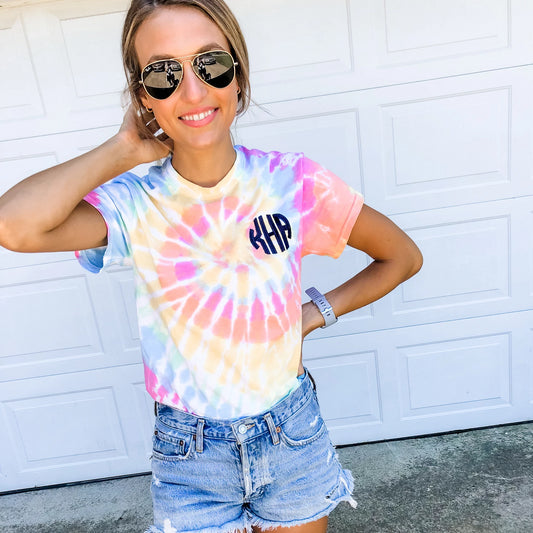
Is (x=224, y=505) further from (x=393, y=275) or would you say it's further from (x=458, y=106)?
(x=458, y=106)

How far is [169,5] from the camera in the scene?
1158 mm

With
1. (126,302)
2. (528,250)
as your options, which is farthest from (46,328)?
(528,250)

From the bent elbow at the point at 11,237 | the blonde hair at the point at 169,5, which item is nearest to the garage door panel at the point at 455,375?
the blonde hair at the point at 169,5

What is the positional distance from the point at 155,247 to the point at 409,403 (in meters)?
2.15

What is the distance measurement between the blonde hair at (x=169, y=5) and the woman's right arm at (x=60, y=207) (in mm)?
169

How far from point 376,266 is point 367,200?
1032 millimetres

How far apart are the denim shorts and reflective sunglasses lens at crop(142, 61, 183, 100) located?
726 millimetres

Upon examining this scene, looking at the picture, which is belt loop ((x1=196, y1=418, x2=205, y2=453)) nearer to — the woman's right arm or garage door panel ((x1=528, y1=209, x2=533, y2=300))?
the woman's right arm

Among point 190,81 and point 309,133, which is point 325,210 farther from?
A: point 309,133

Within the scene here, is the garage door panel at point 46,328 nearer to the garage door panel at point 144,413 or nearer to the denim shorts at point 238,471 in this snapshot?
the garage door panel at point 144,413

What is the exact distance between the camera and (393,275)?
5.37 feet

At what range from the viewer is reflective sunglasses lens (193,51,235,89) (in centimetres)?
117

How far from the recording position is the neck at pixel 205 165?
1.28 m

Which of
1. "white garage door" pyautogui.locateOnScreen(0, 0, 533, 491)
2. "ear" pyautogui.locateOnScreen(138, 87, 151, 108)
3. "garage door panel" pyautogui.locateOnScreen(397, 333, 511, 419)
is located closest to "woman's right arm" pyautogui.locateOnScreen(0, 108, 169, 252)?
"ear" pyautogui.locateOnScreen(138, 87, 151, 108)
